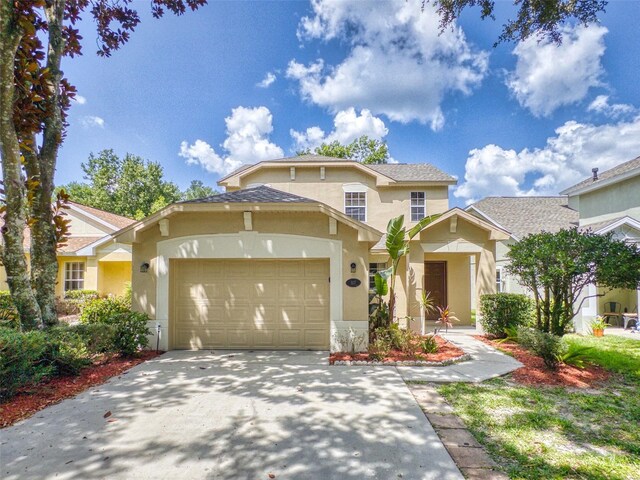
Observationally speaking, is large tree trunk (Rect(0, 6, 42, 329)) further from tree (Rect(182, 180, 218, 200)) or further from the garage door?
tree (Rect(182, 180, 218, 200))

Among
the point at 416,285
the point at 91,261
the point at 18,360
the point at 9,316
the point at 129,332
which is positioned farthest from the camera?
the point at 91,261

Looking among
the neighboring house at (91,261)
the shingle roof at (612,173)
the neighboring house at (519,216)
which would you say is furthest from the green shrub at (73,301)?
the shingle roof at (612,173)

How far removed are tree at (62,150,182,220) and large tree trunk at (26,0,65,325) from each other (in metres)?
29.9

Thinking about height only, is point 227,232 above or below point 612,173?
below

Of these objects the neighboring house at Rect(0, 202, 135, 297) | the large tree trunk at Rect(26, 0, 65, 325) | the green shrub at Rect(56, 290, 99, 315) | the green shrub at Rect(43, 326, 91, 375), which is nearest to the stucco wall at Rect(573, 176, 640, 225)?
the green shrub at Rect(43, 326, 91, 375)

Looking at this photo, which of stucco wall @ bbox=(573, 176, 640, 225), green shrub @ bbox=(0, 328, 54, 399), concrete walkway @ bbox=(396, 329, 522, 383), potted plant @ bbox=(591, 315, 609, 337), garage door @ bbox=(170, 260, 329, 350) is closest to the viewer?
green shrub @ bbox=(0, 328, 54, 399)

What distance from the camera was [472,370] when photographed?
21.7 ft

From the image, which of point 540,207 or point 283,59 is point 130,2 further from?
point 540,207

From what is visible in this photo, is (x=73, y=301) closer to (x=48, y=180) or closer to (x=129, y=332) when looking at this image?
(x=129, y=332)

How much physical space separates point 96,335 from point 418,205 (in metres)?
13.1

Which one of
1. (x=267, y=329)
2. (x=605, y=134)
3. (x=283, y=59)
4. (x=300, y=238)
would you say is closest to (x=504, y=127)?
(x=605, y=134)

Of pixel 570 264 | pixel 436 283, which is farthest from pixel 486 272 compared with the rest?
pixel 570 264

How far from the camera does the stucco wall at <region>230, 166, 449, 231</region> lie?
47.7 feet

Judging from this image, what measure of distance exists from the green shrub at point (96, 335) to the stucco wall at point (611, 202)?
63.2 ft
